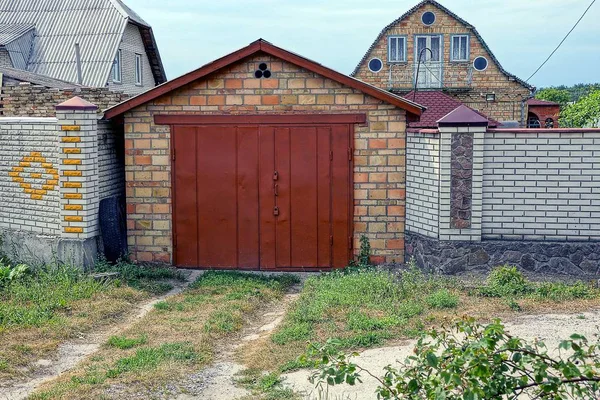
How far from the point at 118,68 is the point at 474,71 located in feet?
51.8

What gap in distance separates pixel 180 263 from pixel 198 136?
1928mm

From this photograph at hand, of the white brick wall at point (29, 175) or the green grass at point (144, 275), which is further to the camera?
the white brick wall at point (29, 175)

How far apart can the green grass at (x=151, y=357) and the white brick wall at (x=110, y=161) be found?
446 cm

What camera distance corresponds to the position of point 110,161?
1143cm

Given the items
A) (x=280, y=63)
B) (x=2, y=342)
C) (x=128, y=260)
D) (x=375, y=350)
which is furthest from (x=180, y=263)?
(x=375, y=350)

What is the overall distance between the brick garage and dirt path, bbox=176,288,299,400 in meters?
2.80

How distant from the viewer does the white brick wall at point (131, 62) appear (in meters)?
30.6

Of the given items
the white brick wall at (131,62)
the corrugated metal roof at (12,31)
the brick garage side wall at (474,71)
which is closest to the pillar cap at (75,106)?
the white brick wall at (131,62)

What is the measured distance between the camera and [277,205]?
11.2 metres

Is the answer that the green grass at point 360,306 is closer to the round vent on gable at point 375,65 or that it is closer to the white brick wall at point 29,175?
the white brick wall at point 29,175

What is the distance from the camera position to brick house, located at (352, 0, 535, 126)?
34219 millimetres

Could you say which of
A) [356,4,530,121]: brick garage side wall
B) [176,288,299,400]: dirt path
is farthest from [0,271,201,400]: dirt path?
[356,4,530,121]: brick garage side wall

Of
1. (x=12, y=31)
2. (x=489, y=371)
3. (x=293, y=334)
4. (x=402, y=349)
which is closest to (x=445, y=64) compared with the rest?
(x=12, y=31)

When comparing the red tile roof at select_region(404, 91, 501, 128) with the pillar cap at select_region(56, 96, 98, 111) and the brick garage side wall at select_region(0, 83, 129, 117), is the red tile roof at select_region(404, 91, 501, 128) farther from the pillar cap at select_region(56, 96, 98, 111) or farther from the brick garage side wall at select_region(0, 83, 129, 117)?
the pillar cap at select_region(56, 96, 98, 111)
